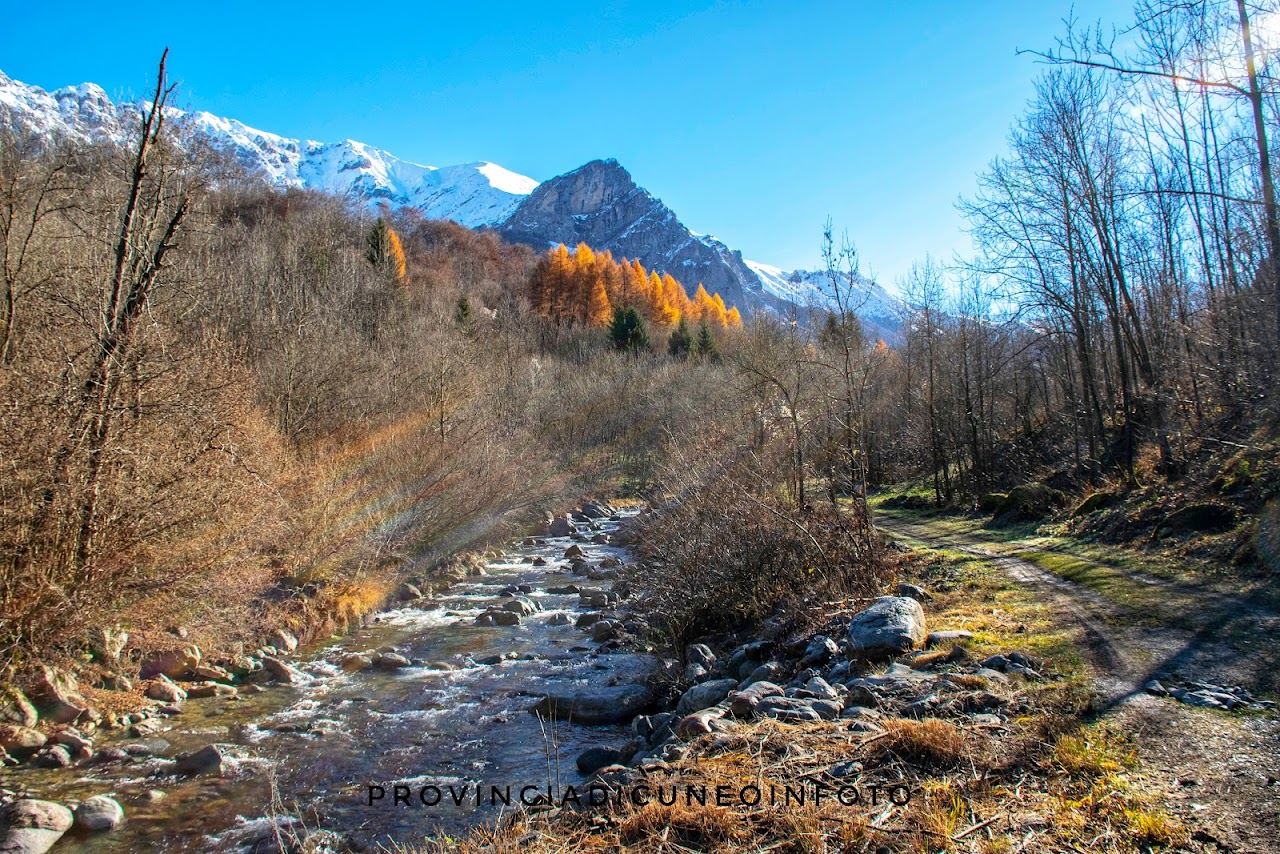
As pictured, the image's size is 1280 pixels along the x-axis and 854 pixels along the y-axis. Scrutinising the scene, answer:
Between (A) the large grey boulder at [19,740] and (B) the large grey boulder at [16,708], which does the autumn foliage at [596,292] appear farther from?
(A) the large grey boulder at [19,740]

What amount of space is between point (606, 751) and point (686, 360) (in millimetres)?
45038

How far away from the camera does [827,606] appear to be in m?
9.08

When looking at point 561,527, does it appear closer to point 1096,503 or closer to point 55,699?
point 1096,503

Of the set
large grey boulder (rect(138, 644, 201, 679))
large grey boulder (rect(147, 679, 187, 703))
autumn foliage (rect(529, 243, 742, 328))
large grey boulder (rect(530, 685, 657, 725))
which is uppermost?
autumn foliage (rect(529, 243, 742, 328))

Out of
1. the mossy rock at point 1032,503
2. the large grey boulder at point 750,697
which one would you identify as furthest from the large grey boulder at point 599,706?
the mossy rock at point 1032,503

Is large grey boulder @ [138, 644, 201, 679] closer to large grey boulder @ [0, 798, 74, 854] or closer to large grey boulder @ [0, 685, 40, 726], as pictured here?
large grey boulder @ [0, 685, 40, 726]

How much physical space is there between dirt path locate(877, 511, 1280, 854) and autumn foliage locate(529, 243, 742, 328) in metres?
56.6

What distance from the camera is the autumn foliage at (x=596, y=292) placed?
6525 centimetres

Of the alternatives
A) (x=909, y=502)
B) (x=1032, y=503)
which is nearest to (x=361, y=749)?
(x=1032, y=503)

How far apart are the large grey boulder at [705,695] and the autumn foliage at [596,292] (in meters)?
55.4

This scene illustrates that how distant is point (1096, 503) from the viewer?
15766mm

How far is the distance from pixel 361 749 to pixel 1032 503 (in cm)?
1775

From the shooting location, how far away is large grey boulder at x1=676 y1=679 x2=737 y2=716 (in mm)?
7367

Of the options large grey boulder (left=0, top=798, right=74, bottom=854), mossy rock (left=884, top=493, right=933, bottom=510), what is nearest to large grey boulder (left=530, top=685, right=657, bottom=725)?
large grey boulder (left=0, top=798, right=74, bottom=854)
